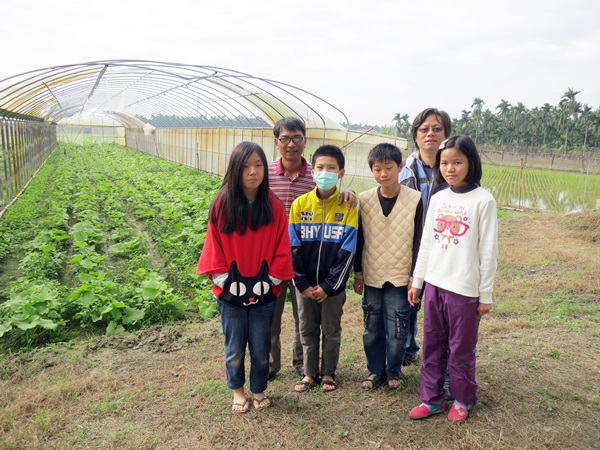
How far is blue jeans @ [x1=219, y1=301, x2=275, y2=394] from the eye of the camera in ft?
9.16

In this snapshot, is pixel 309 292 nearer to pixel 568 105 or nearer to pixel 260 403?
pixel 260 403

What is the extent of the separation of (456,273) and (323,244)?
817mm

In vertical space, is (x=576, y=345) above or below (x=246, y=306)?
below

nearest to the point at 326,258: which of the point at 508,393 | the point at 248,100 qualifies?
the point at 508,393

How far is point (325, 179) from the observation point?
281 centimetres

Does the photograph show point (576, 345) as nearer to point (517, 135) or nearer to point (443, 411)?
point (443, 411)

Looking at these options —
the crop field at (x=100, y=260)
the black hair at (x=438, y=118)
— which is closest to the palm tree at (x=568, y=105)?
the crop field at (x=100, y=260)

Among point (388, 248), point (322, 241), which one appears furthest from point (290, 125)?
point (388, 248)

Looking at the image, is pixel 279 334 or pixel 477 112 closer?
pixel 279 334

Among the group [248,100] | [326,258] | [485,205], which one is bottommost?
[326,258]

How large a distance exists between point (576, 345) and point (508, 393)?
132 centimetres

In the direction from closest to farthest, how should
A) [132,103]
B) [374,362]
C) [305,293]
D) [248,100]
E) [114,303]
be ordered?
[305,293] < [374,362] < [114,303] < [248,100] < [132,103]

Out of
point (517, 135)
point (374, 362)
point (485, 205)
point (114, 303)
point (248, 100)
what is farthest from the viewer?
point (517, 135)

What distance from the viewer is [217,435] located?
2.68 m
